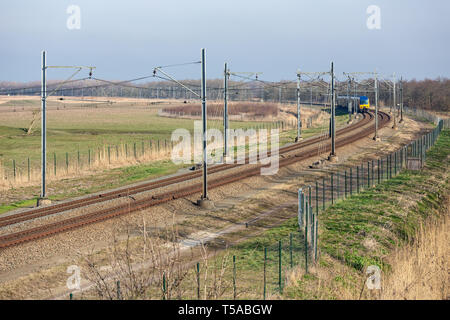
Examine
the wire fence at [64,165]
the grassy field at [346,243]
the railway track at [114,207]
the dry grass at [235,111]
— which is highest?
the dry grass at [235,111]

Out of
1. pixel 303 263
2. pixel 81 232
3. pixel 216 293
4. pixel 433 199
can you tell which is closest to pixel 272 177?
pixel 433 199

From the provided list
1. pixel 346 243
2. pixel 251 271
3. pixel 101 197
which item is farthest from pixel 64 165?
pixel 251 271

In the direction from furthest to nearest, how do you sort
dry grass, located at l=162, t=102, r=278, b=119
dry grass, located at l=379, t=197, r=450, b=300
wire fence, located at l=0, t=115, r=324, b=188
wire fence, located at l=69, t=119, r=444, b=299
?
dry grass, located at l=162, t=102, r=278, b=119 → wire fence, located at l=0, t=115, r=324, b=188 → dry grass, located at l=379, t=197, r=450, b=300 → wire fence, located at l=69, t=119, r=444, b=299

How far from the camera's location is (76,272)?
18.1 meters

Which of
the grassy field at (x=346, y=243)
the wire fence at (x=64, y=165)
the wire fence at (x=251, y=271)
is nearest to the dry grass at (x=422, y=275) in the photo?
the grassy field at (x=346, y=243)

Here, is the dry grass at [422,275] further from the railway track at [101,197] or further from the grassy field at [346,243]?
the railway track at [101,197]

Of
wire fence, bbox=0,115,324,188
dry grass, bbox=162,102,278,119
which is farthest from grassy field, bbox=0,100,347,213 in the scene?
dry grass, bbox=162,102,278,119

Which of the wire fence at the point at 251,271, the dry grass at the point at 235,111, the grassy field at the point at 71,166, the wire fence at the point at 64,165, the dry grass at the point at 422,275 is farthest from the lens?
the dry grass at the point at 235,111

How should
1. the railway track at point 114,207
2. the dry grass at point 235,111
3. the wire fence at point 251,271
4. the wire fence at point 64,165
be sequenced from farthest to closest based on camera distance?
1. the dry grass at point 235,111
2. the wire fence at point 64,165
3. the railway track at point 114,207
4. the wire fence at point 251,271

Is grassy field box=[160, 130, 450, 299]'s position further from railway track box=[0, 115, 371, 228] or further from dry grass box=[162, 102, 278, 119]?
dry grass box=[162, 102, 278, 119]

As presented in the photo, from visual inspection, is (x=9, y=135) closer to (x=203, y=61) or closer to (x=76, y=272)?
(x=203, y=61)

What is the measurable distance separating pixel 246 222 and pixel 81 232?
23.6 feet

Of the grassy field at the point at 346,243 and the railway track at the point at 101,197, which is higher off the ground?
the railway track at the point at 101,197
